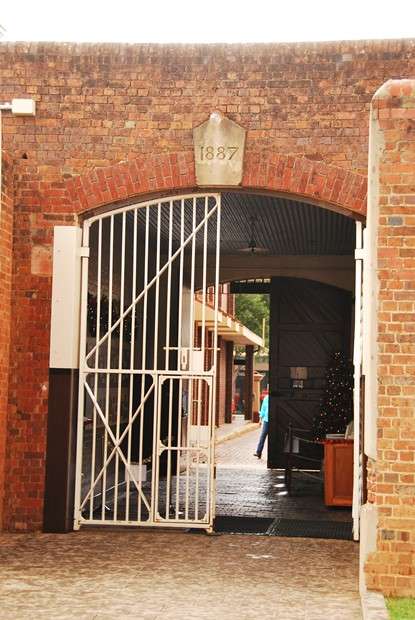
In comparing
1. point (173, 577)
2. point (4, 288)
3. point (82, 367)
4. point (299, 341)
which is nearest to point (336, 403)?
point (299, 341)

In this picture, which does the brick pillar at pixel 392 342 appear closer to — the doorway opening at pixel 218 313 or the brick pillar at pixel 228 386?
the doorway opening at pixel 218 313

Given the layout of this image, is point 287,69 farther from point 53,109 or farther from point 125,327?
point 125,327

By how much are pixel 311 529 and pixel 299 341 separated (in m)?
7.86

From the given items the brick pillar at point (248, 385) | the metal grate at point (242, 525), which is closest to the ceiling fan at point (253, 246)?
the metal grate at point (242, 525)

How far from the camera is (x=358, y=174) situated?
32.3 feet

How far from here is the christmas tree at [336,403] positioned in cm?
1593

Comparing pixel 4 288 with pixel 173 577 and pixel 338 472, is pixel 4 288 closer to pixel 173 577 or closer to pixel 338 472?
pixel 173 577

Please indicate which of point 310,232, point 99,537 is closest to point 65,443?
point 99,537

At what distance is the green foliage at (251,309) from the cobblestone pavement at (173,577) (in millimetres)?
37475

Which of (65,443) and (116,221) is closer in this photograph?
(65,443)

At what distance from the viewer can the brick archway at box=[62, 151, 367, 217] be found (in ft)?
32.4

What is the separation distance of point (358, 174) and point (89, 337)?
11.7 ft

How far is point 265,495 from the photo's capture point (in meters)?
13.9

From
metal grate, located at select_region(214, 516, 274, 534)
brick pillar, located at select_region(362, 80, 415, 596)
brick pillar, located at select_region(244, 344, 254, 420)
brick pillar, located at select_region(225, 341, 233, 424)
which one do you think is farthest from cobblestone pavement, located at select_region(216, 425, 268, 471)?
brick pillar, located at select_region(362, 80, 415, 596)
